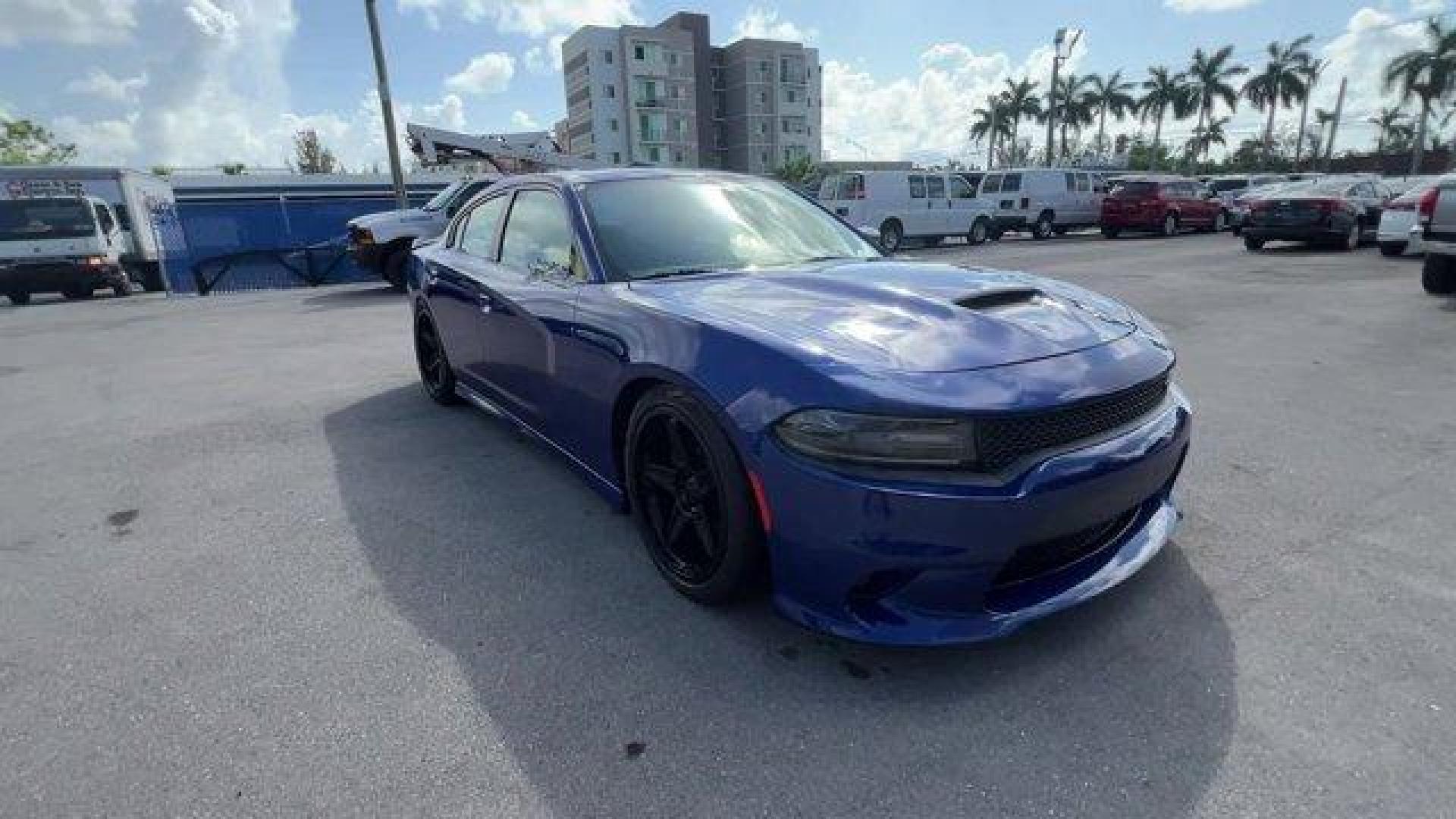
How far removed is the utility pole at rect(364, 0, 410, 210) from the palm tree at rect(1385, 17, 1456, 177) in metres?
53.1

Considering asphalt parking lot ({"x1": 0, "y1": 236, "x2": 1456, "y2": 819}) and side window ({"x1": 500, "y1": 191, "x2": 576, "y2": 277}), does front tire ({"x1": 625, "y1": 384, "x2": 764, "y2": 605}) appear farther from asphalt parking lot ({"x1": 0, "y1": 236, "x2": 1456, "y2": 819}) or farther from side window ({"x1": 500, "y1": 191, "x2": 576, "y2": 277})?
side window ({"x1": 500, "y1": 191, "x2": 576, "y2": 277})

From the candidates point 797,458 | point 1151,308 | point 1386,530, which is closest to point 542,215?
point 797,458

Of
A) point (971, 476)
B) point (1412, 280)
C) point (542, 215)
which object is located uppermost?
point (542, 215)

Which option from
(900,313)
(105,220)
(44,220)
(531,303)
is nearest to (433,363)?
(531,303)

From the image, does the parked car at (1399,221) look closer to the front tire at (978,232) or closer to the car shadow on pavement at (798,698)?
the front tire at (978,232)

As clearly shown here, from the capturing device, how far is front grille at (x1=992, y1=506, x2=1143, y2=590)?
213cm

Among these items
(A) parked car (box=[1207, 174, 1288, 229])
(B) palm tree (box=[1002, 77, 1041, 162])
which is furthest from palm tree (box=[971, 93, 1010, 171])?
(A) parked car (box=[1207, 174, 1288, 229])

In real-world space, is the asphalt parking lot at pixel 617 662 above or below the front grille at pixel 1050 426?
below

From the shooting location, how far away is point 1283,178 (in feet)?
88.9

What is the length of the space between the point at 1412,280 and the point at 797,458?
12208 millimetres

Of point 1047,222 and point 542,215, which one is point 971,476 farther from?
point 1047,222

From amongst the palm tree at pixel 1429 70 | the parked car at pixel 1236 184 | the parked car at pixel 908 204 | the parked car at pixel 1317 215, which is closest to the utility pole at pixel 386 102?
the parked car at pixel 908 204

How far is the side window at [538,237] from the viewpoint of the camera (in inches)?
133

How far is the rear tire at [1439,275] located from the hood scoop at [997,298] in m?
9.09
